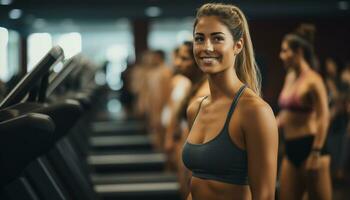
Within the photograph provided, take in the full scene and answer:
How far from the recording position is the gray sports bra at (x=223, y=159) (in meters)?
1.94

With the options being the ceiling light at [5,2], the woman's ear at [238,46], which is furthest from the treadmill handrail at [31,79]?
the ceiling light at [5,2]

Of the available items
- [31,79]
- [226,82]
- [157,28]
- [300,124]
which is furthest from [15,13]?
[226,82]

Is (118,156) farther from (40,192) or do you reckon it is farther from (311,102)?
(40,192)

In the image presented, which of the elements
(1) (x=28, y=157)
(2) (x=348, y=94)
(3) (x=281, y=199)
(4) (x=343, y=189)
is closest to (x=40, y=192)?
(1) (x=28, y=157)

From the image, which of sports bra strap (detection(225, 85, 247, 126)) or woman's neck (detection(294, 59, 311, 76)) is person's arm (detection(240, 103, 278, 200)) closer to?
sports bra strap (detection(225, 85, 247, 126))

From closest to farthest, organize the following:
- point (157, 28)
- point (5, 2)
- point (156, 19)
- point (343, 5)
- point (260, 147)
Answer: point (260, 147)
point (5, 2)
point (343, 5)
point (156, 19)
point (157, 28)

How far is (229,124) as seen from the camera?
196 cm

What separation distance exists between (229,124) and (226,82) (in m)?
0.16

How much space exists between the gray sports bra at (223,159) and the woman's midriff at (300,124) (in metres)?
1.94

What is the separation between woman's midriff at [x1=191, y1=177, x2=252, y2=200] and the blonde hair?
0.35 metres

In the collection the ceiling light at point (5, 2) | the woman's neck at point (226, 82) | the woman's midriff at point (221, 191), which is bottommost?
the ceiling light at point (5, 2)

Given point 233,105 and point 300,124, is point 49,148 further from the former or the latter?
point 300,124

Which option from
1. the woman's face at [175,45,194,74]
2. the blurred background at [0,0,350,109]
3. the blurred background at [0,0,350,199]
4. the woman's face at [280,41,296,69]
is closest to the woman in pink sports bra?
the woman's face at [280,41,296,69]

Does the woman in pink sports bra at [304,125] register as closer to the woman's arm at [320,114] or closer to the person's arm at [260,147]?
the woman's arm at [320,114]
